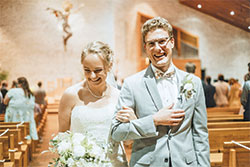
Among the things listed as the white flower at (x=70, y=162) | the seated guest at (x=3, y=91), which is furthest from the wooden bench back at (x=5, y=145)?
the white flower at (x=70, y=162)

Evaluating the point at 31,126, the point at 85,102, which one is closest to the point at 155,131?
the point at 85,102

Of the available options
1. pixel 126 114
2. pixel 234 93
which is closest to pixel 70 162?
pixel 126 114

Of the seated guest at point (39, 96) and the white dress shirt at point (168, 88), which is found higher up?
the white dress shirt at point (168, 88)

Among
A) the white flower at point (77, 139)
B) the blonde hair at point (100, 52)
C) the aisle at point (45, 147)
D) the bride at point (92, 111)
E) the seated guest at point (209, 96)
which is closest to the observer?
the white flower at point (77, 139)

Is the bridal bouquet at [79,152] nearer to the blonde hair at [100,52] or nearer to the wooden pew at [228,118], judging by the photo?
the blonde hair at [100,52]

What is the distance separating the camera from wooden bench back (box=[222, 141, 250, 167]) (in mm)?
2915

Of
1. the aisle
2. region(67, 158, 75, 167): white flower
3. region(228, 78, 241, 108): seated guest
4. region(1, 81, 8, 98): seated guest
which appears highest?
region(1, 81, 8, 98): seated guest

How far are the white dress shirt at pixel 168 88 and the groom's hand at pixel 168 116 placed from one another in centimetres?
12

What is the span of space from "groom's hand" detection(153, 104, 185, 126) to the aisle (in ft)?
9.06

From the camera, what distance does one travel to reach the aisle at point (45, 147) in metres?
4.57

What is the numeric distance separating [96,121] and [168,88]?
0.72 m

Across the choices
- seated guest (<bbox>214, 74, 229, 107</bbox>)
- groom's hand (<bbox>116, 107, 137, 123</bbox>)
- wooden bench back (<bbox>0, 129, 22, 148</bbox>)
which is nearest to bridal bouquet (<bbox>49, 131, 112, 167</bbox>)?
groom's hand (<bbox>116, 107, 137, 123</bbox>)

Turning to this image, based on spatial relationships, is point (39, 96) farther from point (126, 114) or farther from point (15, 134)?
point (126, 114)

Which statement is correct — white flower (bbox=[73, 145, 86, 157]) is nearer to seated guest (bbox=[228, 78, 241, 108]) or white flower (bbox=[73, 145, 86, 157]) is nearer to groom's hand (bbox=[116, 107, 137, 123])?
groom's hand (bbox=[116, 107, 137, 123])
